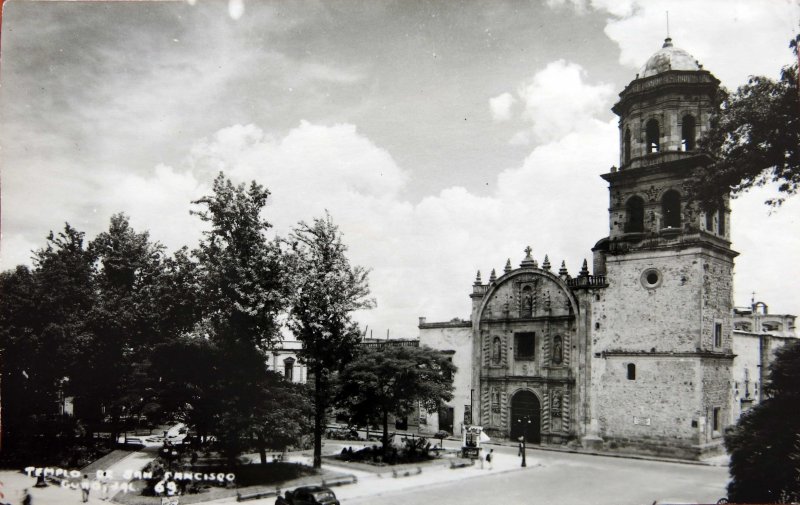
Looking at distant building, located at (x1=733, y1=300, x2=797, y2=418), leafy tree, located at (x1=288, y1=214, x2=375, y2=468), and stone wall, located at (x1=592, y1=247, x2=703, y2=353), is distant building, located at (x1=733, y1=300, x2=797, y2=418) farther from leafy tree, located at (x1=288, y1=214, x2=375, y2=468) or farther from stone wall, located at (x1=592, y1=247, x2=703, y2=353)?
leafy tree, located at (x1=288, y1=214, x2=375, y2=468)

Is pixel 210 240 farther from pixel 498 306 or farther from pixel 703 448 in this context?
pixel 703 448

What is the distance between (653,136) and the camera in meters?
34.7

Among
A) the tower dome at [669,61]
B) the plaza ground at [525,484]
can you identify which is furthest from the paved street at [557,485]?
the tower dome at [669,61]

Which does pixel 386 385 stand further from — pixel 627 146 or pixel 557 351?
pixel 627 146

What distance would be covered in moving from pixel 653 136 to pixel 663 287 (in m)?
8.78

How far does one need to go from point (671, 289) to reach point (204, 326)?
2467 centimetres

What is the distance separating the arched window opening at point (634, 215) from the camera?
115 ft

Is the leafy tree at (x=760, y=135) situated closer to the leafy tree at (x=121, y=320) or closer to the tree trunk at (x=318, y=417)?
the tree trunk at (x=318, y=417)

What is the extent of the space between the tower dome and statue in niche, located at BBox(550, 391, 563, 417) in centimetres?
1982

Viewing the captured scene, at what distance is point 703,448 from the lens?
31.3m

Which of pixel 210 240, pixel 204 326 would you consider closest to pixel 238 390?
pixel 204 326

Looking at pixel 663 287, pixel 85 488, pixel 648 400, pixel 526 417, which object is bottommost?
pixel 526 417

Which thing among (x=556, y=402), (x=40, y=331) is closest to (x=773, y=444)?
(x=556, y=402)

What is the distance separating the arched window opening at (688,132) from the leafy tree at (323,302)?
1953cm
